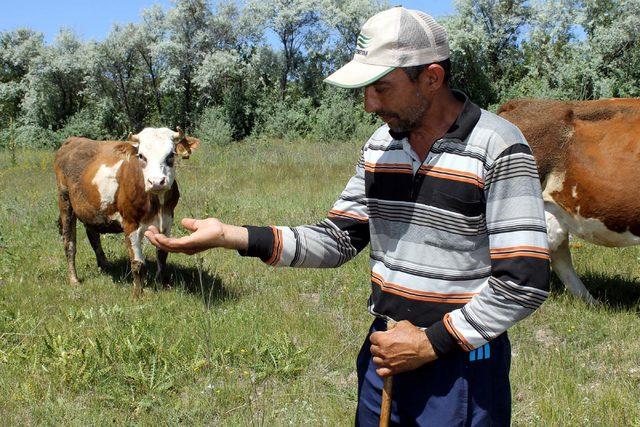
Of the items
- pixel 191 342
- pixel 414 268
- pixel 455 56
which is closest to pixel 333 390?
pixel 191 342

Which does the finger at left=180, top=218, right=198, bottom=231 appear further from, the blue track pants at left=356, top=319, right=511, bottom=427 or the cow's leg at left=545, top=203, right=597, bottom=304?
the cow's leg at left=545, top=203, right=597, bottom=304

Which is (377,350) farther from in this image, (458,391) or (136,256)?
(136,256)

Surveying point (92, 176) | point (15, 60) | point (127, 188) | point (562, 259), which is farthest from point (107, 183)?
point (15, 60)

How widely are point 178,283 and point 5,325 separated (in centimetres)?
216

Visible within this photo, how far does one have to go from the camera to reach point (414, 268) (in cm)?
208

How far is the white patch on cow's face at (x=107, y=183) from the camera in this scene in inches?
291

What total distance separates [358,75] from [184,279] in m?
5.92

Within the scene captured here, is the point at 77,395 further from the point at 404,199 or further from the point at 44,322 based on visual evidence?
the point at 404,199

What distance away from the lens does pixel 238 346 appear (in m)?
4.92

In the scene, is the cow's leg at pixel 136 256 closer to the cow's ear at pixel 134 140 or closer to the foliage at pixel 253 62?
the cow's ear at pixel 134 140

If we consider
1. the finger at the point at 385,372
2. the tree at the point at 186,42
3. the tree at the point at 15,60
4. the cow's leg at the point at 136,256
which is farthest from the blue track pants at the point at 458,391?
the tree at the point at 15,60

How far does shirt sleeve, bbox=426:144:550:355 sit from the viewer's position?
1.81 meters

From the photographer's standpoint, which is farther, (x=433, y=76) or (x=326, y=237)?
(x=326, y=237)

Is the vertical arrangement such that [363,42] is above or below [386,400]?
above
